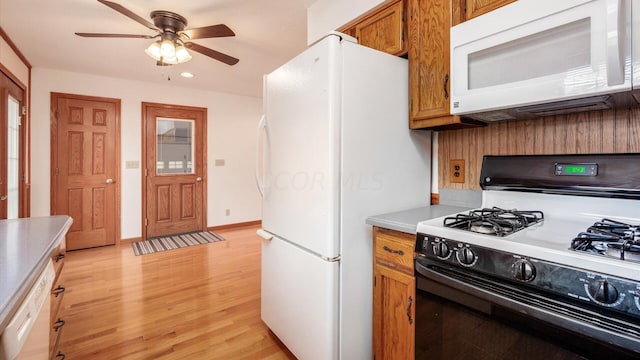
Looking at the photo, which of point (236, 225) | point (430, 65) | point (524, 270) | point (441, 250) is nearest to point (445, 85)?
point (430, 65)

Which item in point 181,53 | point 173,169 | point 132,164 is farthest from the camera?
point 173,169

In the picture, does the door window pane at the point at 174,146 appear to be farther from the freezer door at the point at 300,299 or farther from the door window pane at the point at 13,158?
the freezer door at the point at 300,299

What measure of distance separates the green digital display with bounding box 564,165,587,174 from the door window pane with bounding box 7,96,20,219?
461 cm

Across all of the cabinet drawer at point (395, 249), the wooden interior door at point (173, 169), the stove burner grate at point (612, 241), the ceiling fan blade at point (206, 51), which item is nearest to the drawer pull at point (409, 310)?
the cabinet drawer at point (395, 249)

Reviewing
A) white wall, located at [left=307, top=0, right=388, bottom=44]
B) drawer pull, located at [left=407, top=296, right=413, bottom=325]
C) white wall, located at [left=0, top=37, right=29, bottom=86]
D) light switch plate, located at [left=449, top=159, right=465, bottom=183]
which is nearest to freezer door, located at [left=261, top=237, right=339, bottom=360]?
drawer pull, located at [left=407, top=296, right=413, bottom=325]

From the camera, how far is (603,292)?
2.55 ft

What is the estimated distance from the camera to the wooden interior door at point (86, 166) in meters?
3.87

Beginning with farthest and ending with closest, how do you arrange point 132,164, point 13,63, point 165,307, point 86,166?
1. point 132,164
2. point 86,166
3. point 13,63
4. point 165,307

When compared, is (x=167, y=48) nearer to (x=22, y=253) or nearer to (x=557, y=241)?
(x=22, y=253)

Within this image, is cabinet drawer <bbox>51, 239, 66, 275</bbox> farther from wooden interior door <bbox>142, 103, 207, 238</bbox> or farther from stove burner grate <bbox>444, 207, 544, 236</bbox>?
wooden interior door <bbox>142, 103, 207, 238</bbox>

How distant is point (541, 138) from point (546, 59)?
432mm

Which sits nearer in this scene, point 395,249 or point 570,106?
point 570,106

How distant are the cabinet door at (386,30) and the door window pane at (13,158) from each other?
12.1 feet

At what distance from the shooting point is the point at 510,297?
950mm
